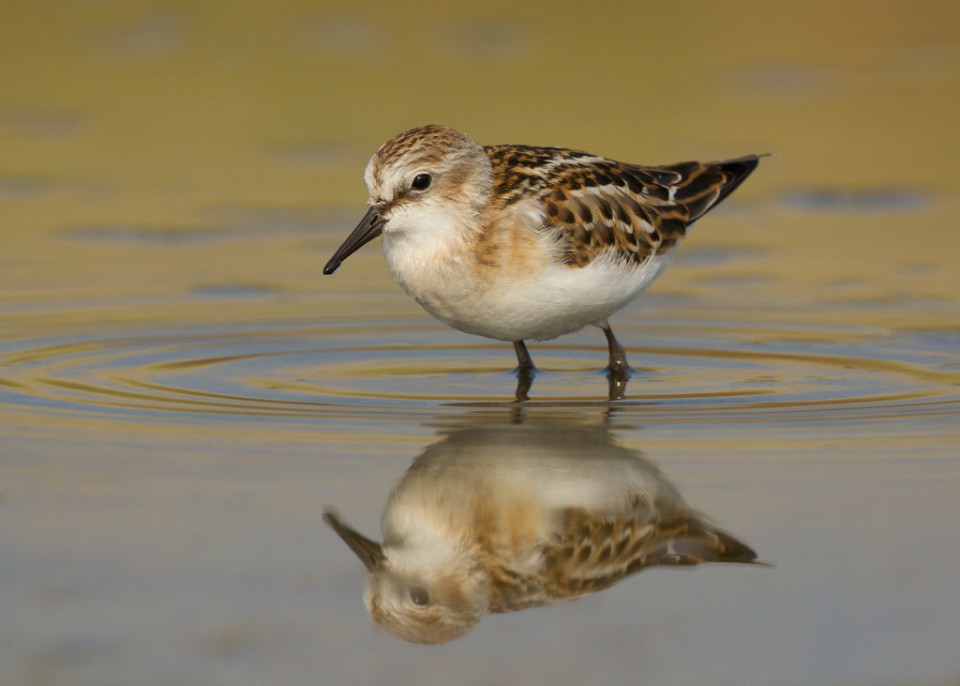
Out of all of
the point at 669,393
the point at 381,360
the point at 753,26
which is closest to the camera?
the point at 669,393

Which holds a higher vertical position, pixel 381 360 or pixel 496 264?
pixel 496 264

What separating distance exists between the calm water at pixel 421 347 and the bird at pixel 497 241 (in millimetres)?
391

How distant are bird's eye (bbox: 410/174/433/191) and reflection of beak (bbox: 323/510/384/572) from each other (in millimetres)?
2786

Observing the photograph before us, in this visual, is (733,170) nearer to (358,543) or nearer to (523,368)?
(523,368)

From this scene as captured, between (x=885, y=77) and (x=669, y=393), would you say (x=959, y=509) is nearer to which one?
(x=669, y=393)

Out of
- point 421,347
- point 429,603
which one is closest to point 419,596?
point 429,603

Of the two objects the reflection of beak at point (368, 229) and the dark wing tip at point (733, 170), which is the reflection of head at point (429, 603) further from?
the dark wing tip at point (733, 170)

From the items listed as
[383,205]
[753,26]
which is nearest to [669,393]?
[383,205]

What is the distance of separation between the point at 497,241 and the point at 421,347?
1.31 metres

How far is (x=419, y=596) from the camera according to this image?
5.62m

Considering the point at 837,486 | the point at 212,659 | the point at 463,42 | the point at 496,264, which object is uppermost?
the point at 463,42

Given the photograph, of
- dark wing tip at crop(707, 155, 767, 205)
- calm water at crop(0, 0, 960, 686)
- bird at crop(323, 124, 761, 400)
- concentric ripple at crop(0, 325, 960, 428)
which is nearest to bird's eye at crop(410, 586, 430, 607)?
calm water at crop(0, 0, 960, 686)

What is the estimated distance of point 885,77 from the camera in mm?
17156

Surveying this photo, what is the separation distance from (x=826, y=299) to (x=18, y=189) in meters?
6.23
